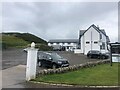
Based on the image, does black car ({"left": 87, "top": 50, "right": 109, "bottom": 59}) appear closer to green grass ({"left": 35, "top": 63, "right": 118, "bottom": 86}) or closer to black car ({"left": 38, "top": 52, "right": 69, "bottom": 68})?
black car ({"left": 38, "top": 52, "right": 69, "bottom": 68})

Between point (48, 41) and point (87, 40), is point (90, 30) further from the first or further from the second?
point (48, 41)

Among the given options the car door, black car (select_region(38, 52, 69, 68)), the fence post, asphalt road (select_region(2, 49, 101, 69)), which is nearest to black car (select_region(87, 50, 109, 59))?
asphalt road (select_region(2, 49, 101, 69))

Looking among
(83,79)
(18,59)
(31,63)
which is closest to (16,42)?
(18,59)

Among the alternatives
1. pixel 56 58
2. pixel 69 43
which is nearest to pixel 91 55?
pixel 56 58

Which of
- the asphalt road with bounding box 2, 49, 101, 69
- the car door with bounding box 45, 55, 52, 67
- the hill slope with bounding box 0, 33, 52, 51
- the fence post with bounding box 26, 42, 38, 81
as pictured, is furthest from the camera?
the hill slope with bounding box 0, 33, 52, 51

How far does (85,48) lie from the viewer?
212 feet

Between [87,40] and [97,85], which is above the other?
[87,40]

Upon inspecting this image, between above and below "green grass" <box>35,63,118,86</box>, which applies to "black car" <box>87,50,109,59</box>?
above

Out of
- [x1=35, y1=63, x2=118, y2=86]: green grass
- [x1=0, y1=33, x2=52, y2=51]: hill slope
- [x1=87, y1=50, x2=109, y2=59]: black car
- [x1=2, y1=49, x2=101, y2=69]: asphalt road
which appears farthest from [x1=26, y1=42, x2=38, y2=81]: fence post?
[x1=0, y1=33, x2=52, y2=51]: hill slope

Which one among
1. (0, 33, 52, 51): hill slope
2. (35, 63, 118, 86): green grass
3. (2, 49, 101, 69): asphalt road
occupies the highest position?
(0, 33, 52, 51): hill slope

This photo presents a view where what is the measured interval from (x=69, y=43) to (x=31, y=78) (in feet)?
312

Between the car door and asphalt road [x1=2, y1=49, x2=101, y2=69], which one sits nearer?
the car door

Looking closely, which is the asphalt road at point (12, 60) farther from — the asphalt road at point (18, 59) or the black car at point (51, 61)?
the black car at point (51, 61)

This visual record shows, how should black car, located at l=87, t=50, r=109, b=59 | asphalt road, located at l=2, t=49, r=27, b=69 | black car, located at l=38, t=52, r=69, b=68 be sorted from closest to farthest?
black car, located at l=38, t=52, r=69, b=68
asphalt road, located at l=2, t=49, r=27, b=69
black car, located at l=87, t=50, r=109, b=59
